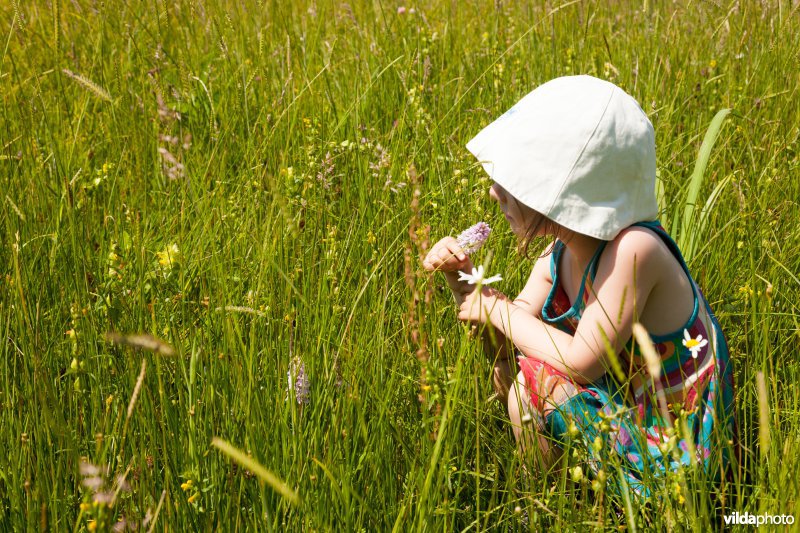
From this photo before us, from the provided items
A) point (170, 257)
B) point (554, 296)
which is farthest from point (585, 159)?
point (170, 257)

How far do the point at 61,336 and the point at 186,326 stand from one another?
0.28 m

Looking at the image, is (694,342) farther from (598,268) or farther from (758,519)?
(758,519)

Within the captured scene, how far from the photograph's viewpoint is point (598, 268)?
1775 millimetres

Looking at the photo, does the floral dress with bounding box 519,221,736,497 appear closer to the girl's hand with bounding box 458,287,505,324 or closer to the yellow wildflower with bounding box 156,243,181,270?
the girl's hand with bounding box 458,287,505,324

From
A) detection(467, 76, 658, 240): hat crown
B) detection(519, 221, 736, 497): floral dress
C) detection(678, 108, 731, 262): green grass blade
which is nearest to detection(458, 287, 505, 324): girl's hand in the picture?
detection(519, 221, 736, 497): floral dress

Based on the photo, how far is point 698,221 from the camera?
231 cm

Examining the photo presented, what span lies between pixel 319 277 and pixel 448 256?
33cm

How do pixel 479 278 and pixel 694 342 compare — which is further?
pixel 694 342

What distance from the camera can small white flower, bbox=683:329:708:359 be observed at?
5.40 feet

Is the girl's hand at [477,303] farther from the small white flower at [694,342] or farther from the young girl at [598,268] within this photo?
the small white flower at [694,342]

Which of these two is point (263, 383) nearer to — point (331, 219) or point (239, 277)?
point (239, 277)

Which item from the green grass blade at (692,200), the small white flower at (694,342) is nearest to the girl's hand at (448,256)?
the small white flower at (694,342)

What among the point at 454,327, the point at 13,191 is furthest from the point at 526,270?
the point at 13,191

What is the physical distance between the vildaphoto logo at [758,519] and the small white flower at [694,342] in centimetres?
32
